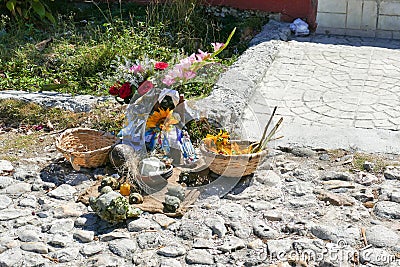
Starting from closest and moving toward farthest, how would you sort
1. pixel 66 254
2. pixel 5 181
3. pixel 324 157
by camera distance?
1. pixel 66 254
2. pixel 5 181
3. pixel 324 157

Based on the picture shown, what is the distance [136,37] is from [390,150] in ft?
10.9

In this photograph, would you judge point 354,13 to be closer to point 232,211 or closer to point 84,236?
point 232,211

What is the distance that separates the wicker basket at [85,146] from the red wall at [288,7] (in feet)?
14.7

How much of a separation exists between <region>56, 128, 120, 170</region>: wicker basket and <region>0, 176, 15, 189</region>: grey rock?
0.45 meters

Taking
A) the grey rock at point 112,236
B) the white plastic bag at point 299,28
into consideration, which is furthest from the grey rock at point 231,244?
the white plastic bag at point 299,28

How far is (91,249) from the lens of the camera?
4.46 m

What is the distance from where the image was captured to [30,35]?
8766mm

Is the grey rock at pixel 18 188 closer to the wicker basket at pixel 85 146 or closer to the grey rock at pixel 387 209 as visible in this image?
the wicker basket at pixel 85 146

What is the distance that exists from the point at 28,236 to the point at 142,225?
0.76m

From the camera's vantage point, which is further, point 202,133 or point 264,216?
point 202,133

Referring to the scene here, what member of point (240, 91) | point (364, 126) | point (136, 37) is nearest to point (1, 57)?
point (136, 37)

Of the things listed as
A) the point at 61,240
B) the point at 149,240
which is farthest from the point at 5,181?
the point at 149,240

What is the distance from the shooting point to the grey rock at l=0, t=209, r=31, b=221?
4844mm

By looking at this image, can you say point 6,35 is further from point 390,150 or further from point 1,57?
point 390,150
